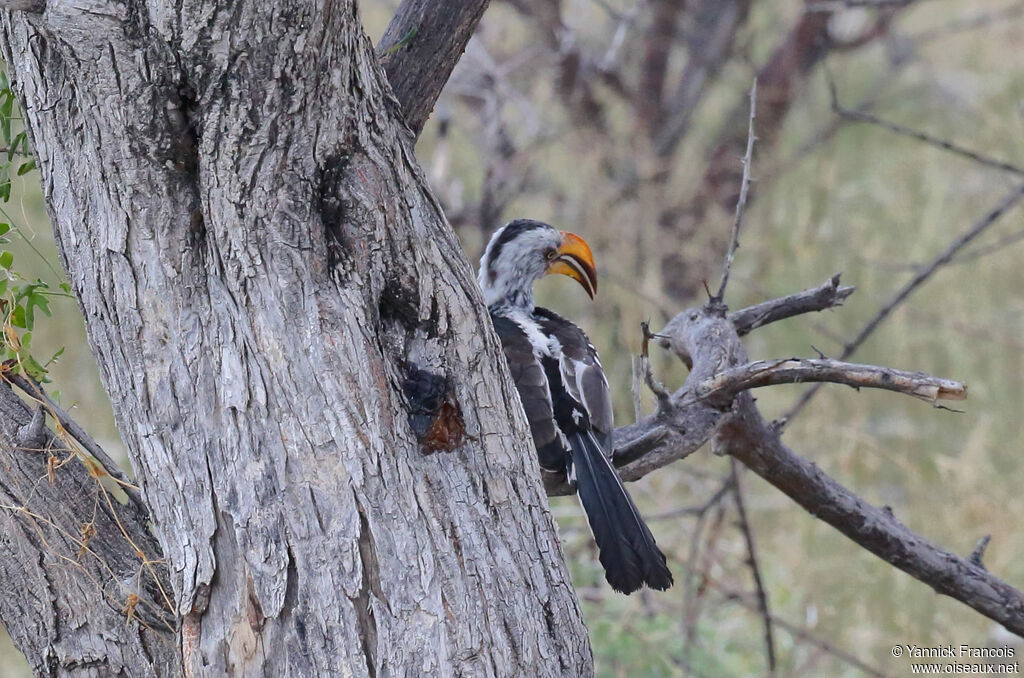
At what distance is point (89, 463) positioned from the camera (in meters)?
1.53

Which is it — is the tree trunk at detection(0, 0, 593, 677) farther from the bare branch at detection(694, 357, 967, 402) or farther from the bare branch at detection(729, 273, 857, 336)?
the bare branch at detection(729, 273, 857, 336)

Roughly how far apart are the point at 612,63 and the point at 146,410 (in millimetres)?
5692

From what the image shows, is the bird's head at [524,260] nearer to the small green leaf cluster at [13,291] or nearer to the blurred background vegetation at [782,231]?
the blurred background vegetation at [782,231]

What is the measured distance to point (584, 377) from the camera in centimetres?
240

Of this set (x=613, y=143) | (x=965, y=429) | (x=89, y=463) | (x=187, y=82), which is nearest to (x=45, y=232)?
(x=613, y=143)

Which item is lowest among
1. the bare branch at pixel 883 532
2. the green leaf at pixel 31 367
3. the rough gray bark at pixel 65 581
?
the rough gray bark at pixel 65 581

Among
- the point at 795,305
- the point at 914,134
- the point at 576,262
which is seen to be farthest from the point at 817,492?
the point at 914,134

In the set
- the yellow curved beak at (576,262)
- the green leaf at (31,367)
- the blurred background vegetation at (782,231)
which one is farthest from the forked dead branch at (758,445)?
the blurred background vegetation at (782,231)

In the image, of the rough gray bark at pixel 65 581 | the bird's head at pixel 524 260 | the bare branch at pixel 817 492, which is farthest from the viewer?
the bird's head at pixel 524 260

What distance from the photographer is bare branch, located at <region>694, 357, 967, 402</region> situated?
58.9 inches

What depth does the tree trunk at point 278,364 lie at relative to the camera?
4.13ft

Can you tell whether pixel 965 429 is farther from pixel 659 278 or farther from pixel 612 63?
pixel 612 63

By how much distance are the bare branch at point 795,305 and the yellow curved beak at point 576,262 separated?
59 centimetres

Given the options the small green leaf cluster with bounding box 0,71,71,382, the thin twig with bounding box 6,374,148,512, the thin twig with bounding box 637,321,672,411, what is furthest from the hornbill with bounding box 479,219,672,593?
the small green leaf cluster with bounding box 0,71,71,382
